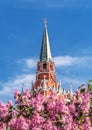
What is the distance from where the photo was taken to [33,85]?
7231cm

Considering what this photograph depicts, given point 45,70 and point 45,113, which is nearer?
point 45,113

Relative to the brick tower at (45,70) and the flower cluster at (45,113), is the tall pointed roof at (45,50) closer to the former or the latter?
the brick tower at (45,70)

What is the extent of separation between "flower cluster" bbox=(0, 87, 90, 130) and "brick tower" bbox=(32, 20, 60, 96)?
184 ft

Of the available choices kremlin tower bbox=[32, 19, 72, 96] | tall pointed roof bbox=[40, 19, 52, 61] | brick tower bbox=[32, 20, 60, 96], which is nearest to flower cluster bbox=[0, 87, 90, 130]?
kremlin tower bbox=[32, 19, 72, 96]

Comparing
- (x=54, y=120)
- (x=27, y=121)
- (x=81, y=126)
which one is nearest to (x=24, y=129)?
(x=27, y=121)

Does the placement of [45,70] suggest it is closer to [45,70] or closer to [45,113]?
[45,70]

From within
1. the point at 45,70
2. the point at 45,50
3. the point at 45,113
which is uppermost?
the point at 45,50

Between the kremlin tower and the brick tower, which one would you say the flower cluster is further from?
the brick tower

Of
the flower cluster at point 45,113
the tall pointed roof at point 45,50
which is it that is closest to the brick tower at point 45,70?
the tall pointed roof at point 45,50

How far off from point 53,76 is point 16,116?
6274 cm

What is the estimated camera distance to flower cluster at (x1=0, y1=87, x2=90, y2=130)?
11.5m

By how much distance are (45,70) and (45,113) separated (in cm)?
6288

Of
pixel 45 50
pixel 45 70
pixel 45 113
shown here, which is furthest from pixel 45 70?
pixel 45 113

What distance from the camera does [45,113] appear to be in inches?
480
